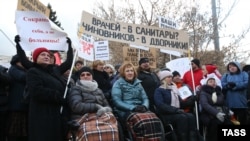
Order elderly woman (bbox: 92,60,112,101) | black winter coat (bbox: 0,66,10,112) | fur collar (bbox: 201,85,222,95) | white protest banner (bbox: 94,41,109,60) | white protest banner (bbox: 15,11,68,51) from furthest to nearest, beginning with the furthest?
white protest banner (bbox: 94,41,109,60) → fur collar (bbox: 201,85,222,95) → elderly woman (bbox: 92,60,112,101) → white protest banner (bbox: 15,11,68,51) → black winter coat (bbox: 0,66,10,112)

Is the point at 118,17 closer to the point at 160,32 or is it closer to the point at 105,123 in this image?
the point at 160,32

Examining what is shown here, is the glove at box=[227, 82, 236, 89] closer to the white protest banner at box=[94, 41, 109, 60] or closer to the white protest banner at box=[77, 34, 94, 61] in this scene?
the white protest banner at box=[77, 34, 94, 61]

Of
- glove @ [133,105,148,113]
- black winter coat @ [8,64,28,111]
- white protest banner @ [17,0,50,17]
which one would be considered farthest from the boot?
white protest banner @ [17,0,50,17]

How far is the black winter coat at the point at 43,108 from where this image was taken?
561 cm

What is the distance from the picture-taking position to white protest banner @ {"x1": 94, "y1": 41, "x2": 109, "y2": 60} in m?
11.3

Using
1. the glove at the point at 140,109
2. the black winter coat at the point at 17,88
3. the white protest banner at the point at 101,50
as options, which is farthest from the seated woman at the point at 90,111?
the white protest banner at the point at 101,50

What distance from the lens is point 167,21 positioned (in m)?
10.7

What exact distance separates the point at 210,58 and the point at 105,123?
16.7 m

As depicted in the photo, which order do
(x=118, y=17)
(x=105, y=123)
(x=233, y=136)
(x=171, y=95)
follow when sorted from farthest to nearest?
(x=118, y=17), (x=171, y=95), (x=105, y=123), (x=233, y=136)

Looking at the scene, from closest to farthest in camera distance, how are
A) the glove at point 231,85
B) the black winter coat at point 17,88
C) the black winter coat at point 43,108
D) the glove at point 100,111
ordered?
the black winter coat at point 43,108 < the glove at point 100,111 < the black winter coat at point 17,88 < the glove at point 231,85

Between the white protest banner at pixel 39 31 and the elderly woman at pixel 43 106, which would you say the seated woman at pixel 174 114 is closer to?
the white protest banner at pixel 39 31

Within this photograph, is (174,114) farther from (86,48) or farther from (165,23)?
(165,23)

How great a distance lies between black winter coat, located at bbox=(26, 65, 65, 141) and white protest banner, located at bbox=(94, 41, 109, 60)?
5551mm

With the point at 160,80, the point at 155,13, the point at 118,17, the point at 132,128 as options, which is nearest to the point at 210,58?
the point at 155,13
